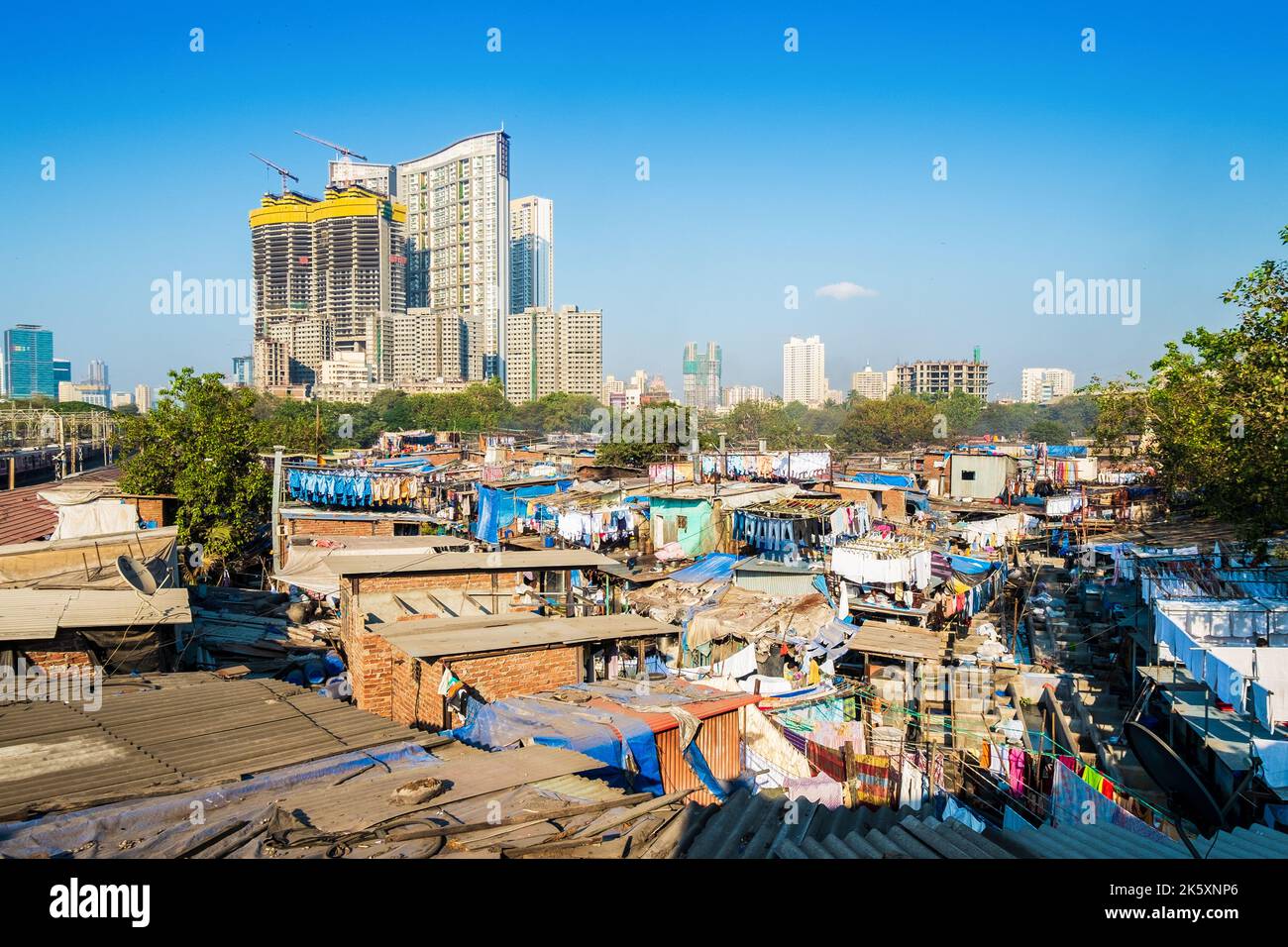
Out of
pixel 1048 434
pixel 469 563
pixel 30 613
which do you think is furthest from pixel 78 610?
pixel 1048 434

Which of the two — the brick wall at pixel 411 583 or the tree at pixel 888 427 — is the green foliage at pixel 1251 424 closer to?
the brick wall at pixel 411 583

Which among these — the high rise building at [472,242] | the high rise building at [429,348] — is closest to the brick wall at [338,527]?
the high rise building at [429,348]

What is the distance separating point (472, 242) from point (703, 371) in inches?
2090

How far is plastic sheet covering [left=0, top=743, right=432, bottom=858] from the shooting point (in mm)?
3594

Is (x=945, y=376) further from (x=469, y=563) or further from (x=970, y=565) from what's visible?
(x=469, y=563)

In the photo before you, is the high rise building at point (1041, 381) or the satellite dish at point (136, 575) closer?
the satellite dish at point (136, 575)

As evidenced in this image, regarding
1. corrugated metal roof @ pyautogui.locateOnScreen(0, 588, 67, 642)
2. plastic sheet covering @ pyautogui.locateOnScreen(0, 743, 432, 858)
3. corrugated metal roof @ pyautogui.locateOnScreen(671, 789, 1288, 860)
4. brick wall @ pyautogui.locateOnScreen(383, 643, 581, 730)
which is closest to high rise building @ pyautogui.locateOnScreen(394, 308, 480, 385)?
corrugated metal roof @ pyautogui.locateOnScreen(0, 588, 67, 642)

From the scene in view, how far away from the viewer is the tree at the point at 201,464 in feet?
58.4

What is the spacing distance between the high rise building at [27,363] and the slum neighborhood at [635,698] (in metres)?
185

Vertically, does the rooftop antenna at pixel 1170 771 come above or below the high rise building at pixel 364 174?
below

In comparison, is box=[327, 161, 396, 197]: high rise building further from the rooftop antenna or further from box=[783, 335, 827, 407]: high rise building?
the rooftop antenna

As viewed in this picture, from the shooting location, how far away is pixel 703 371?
167125 millimetres
